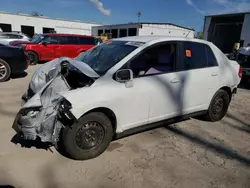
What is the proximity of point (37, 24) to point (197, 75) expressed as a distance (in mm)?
42859

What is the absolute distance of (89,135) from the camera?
3139mm

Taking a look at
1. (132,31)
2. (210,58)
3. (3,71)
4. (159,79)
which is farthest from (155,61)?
(132,31)

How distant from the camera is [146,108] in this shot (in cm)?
351

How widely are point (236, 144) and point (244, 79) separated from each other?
5845mm

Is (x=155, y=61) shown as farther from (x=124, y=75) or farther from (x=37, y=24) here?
(x=37, y=24)

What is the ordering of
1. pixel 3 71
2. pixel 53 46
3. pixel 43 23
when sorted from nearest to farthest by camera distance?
pixel 3 71 → pixel 53 46 → pixel 43 23

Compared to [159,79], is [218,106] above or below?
below

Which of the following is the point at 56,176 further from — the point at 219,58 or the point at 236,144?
the point at 219,58

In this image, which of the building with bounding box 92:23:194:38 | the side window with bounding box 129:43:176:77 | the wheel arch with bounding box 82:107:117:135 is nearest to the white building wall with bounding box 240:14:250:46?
the building with bounding box 92:23:194:38

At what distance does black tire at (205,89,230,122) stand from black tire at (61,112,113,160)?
93.5 inches

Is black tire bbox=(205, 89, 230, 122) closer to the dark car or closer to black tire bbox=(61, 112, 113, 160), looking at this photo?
black tire bbox=(61, 112, 113, 160)

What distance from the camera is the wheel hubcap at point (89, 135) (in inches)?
121

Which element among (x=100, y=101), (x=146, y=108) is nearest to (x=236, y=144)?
(x=146, y=108)

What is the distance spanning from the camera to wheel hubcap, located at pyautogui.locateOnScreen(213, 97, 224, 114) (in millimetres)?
4615
